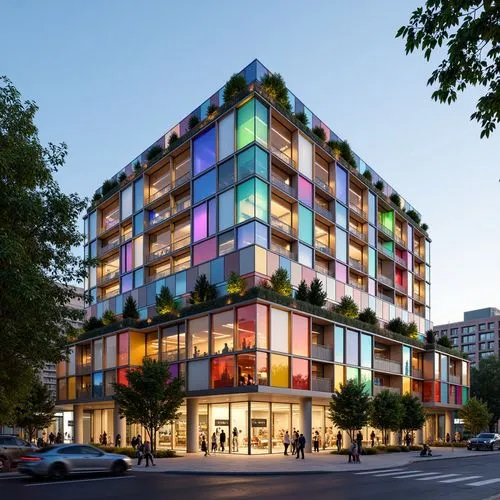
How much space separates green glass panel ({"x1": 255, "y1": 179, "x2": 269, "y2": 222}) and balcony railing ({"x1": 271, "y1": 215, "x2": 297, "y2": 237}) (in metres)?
1.32

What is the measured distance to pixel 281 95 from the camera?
50.6 metres

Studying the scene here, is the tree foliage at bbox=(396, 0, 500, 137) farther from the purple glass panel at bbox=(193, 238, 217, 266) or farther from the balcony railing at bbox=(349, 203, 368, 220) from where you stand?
Result: the balcony railing at bbox=(349, 203, 368, 220)

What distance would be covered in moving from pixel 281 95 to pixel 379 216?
75.4ft

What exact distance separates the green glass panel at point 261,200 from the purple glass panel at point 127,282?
19.4 metres

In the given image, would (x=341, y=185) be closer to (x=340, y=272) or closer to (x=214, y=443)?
(x=340, y=272)

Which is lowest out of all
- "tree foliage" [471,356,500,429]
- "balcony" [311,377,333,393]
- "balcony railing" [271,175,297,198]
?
"tree foliage" [471,356,500,429]

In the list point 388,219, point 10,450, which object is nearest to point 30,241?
point 10,450

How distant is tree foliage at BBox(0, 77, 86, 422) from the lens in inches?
618

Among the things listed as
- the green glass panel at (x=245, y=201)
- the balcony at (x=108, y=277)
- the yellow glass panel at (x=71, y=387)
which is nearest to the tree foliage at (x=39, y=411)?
the yellow glass panel at (x=71, y=387)

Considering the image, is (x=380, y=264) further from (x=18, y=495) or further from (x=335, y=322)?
(x=18, y=495)

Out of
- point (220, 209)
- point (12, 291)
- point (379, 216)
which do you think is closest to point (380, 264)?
point (379, 216)

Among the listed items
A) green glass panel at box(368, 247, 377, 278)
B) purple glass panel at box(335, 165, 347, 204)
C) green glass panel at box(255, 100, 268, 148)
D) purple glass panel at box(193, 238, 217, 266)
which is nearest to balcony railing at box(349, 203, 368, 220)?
purple glass panel at box(335, 165, 347, 204)

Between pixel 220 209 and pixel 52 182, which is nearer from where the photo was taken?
pixel 52 182

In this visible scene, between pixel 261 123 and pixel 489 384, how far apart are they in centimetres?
8035
